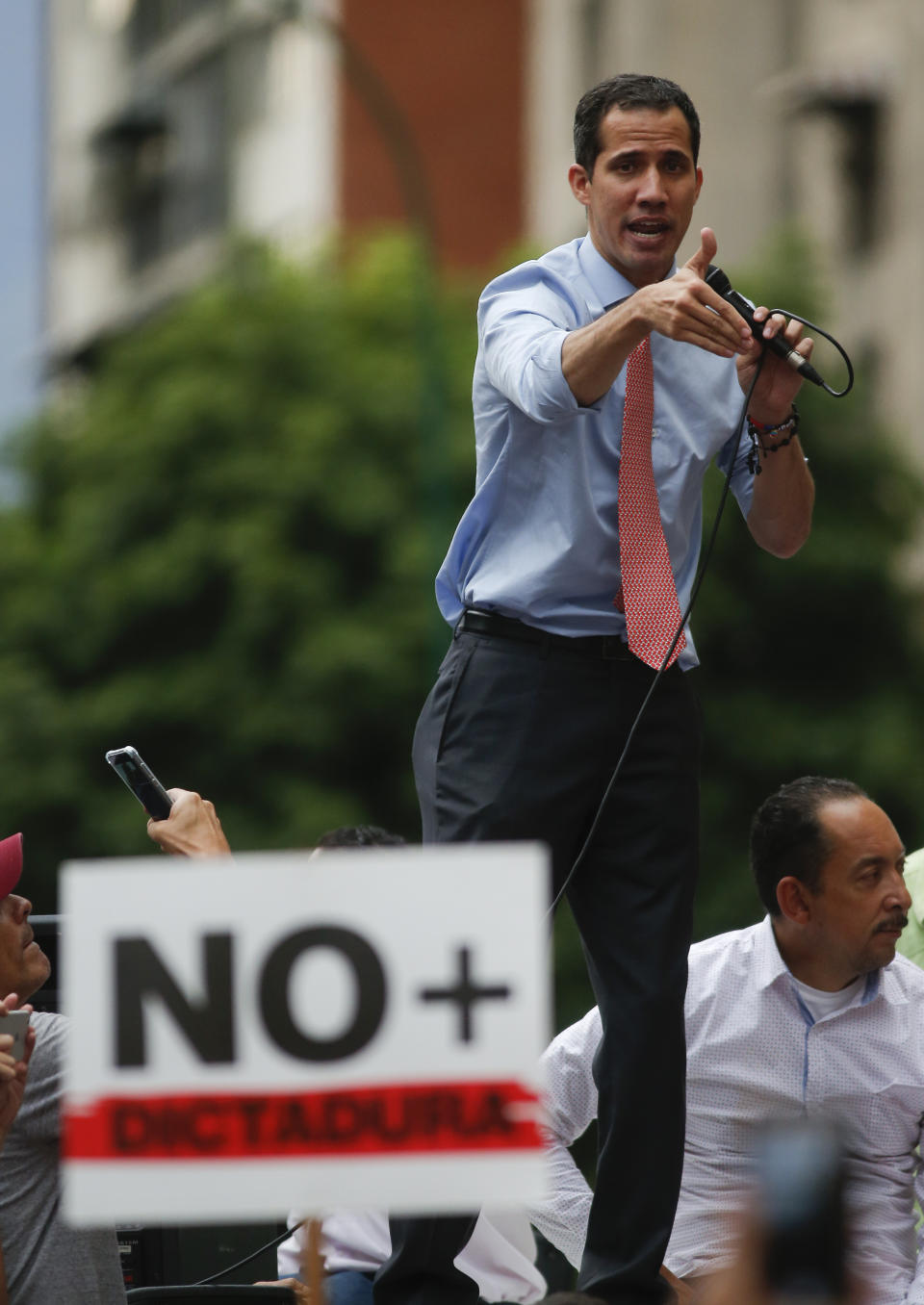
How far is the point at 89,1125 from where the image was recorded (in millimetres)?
3059

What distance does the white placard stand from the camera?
306 cm

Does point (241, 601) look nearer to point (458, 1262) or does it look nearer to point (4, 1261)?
point (458, 1262)

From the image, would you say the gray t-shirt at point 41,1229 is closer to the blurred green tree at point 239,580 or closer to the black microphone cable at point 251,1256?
the black microphone cable at point 251,1256

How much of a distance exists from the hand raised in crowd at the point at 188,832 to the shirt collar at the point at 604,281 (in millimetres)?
1107

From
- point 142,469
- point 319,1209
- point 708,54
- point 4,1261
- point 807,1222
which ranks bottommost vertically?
point 4,1261

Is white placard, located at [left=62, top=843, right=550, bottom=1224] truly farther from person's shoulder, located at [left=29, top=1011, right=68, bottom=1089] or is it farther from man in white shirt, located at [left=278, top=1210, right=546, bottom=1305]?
man in white shirt, located at [left=278, top=1210, right=546, bottom=1305]

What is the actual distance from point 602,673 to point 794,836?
1211 millimetres

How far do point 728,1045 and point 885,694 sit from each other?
13.9 metres

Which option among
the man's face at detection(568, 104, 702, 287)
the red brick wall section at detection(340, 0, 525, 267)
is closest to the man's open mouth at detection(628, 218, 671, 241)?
the man's face at detection(568, 104, 702, 287)

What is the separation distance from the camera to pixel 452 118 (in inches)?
1330

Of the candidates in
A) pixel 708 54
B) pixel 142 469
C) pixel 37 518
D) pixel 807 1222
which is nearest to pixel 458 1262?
pixel 807 1222

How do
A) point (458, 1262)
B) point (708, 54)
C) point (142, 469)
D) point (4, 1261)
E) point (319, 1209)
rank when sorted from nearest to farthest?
point (319, 1209) < point (4, 1261) < point (458, 1262) < point (142, 469) < point (708, 54)

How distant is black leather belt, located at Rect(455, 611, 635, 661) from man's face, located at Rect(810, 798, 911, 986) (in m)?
1.11

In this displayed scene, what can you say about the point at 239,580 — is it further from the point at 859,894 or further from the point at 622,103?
the point at 622,103
